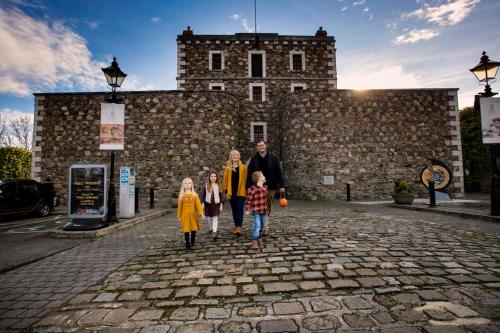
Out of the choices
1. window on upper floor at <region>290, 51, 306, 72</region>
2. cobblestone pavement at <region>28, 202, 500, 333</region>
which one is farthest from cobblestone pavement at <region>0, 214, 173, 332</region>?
window on upper floor at <region>290, 51, 306, 72</region>

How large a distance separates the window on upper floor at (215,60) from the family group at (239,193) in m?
16.8

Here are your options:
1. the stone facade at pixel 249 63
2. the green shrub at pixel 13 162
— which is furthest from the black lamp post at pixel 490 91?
the green shrub at pixel 13 162

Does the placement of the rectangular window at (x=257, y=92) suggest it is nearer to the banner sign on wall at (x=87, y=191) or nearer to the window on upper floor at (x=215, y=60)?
the window on upper floor at (x=215, y=60)

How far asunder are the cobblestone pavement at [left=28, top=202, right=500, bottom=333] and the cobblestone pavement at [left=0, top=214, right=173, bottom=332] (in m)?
0.15

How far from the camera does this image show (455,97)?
15.4m

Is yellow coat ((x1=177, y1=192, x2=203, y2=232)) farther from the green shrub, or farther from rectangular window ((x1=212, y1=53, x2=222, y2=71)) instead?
the green shrub

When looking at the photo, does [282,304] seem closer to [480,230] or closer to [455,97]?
[480,230]

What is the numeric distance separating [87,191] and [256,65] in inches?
668

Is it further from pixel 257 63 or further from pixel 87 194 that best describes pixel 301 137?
pixel 87 194

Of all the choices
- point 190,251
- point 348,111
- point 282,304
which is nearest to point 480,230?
point 282,304

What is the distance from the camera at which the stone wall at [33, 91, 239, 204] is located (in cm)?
1466

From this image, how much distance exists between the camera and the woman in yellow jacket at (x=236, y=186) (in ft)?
17.6

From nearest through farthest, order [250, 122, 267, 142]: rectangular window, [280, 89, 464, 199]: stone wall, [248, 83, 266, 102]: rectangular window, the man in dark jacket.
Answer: the man in dark jacket
[280, 89, 464, 199]: stone wall
[250, 122, 267, 142]: rectangular window
[248, 83, 266, 102]: rectangular window

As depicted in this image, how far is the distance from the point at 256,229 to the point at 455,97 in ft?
57.8
